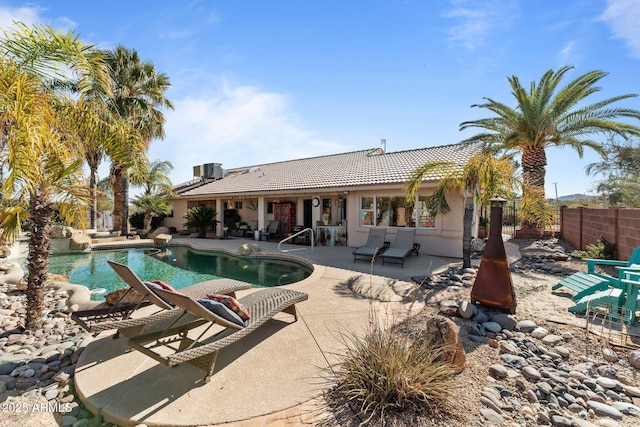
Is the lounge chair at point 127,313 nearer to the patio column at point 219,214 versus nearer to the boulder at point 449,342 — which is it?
the boulder at point 449,342

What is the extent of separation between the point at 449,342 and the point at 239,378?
2625mm

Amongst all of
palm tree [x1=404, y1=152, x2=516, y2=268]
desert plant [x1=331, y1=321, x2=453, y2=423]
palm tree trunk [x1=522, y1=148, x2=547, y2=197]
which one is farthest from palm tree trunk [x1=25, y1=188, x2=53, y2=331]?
palm tree trunk [x1=522, y1=148, x2=547, y2=197]

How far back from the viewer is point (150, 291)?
3.97 meters

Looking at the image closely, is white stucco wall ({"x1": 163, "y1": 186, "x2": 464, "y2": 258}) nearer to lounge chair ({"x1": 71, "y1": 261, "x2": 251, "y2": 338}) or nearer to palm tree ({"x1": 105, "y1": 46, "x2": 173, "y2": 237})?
lounge chair ({"x1": 71, "y1": 261, "x2": 251, "y2": 338})

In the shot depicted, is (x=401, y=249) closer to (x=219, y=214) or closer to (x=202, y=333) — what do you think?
(x=202, y=333)

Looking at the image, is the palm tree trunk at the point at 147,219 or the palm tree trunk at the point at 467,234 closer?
the palm tree trunk at the point at 467,234

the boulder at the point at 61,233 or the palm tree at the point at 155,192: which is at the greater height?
the palm tree at the point at 155,192

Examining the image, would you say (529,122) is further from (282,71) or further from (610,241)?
(282,71)

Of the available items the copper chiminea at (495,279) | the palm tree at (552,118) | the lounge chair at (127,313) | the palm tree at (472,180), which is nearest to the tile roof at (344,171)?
the palm tree at (472,180)

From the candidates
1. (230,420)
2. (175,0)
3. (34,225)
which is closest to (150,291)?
(230,420)

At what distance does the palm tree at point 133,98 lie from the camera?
18.3 meters

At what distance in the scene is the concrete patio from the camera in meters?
2.99

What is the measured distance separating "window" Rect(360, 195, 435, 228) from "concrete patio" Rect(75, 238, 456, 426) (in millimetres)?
7726

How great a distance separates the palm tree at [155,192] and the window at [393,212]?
16830 mm
